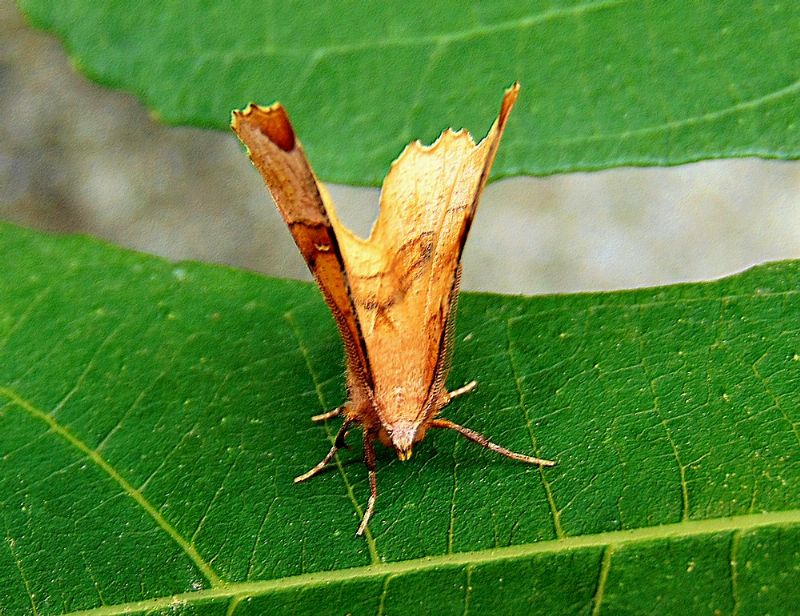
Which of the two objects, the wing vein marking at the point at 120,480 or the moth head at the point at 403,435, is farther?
the moth head at the point at 403,435

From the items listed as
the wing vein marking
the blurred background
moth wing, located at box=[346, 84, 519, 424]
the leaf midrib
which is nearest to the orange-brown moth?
moth wing, located at box=[346, 84, 519, 424]

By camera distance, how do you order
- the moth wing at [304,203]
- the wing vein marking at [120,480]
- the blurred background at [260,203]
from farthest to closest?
the blurred background at [260,203] < the wing vein marking at [120,480] < the moth wing at [304,203]

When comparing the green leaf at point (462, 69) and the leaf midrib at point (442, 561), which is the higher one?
the green leaf at point (462, 69)

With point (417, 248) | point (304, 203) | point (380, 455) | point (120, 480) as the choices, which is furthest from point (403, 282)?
point (120, 480)

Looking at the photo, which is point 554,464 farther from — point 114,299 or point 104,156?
point 104,156

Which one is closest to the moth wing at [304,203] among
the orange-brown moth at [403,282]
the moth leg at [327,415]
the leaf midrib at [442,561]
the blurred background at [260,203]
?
the orange-brown moth at [403,282]

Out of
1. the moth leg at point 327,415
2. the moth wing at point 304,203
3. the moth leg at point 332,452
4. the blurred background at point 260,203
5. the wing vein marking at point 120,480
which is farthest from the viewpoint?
the blurred background at point 260,203

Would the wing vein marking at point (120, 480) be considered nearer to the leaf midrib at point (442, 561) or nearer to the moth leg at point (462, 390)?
the leaf midrib at point (442, 561)
